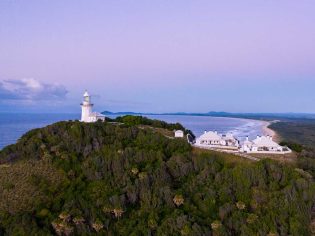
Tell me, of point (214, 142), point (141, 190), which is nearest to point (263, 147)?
point (214, 142)

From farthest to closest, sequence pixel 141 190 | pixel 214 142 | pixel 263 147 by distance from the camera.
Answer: pixel 214 142, pixel 263 147, pixel 141 190

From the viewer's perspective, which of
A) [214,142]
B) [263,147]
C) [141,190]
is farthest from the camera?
[214,142]

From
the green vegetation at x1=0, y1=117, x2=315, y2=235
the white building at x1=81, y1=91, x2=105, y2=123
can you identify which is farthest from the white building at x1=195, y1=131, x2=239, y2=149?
the white building at x1=81, y1=91, x2=105, y2=123

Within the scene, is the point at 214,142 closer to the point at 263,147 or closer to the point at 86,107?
the point at 263,147

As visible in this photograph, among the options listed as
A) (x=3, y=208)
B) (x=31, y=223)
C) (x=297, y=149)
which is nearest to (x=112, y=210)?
(x=31, y=223)

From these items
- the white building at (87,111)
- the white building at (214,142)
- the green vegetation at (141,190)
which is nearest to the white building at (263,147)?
the white building at (214,142)

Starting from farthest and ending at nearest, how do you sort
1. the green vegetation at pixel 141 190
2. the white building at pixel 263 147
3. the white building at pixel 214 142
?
the white building at pixel 214 142 < the white building at pixel 263 147 < the green vegetation at pixel 141 190

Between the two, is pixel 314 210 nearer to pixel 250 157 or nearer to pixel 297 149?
pixel 250 157

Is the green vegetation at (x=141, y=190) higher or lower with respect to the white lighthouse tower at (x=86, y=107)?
lower

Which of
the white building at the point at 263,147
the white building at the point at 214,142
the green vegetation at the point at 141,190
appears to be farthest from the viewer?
the white building at the point at 214,142

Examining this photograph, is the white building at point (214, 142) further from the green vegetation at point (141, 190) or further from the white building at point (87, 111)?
the white building at point (87, 111)
